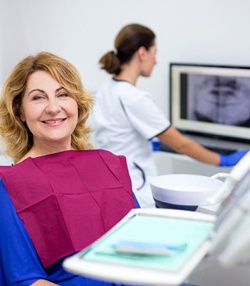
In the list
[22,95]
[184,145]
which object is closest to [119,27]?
[184,145]

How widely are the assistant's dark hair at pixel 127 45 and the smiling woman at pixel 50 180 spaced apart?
32.9 inches

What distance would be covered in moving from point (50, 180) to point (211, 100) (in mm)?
1849

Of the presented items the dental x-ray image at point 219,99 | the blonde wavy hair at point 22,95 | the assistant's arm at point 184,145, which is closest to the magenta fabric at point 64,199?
the blonde wavy hair at point 22,95

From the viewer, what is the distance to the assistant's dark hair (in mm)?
2400

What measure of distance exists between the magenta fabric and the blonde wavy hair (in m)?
0.11

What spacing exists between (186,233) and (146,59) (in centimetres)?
162

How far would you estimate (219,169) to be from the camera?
10.0 feet

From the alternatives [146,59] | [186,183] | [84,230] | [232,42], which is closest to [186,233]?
[84,230]

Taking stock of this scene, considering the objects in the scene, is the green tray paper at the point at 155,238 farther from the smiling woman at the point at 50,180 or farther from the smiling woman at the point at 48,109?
the smiling woman at the point at 48,109

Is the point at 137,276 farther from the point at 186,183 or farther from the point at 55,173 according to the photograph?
the point at 186,183

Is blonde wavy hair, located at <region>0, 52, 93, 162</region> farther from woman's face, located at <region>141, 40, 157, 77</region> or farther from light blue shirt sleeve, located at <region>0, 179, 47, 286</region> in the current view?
woman's face, located at <region>141, 40, 157, 77</region>

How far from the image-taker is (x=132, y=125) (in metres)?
2.32

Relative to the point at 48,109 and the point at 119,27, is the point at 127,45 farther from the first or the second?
the point at 48,109

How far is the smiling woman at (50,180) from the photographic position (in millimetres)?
1295
